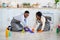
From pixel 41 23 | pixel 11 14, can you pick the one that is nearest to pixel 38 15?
pixel 41 23

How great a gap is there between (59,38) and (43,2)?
1.32 metres

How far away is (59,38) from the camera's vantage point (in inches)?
88.4

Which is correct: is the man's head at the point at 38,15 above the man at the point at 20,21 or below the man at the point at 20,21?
above

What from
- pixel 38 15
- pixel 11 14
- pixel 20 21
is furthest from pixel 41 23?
pixel 11 14

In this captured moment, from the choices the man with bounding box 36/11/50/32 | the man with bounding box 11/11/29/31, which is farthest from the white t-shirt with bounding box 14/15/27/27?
the man with bounding box 36/11/50/32

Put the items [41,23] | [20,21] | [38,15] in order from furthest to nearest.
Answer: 1. [38,15]
2. [20,21]
3. [41,23]

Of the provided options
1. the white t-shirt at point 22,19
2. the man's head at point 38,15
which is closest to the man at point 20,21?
the white t-shirt at point 22,19

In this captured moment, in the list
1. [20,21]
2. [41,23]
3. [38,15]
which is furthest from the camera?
[38,15]

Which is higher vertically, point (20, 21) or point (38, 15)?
point (38, 15)

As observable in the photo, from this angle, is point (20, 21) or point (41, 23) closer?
point (41, 23)

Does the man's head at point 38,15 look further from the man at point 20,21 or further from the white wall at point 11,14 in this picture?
the man at point 20,21

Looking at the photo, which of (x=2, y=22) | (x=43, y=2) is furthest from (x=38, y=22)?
(x=2, y=22)

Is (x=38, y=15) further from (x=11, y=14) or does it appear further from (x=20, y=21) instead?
(x=11, y=14)

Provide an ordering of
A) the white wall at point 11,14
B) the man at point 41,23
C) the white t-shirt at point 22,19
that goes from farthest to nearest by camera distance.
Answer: the white wall at point 11,14, the white t-shirt at point 22,19, the man at point 41,23
